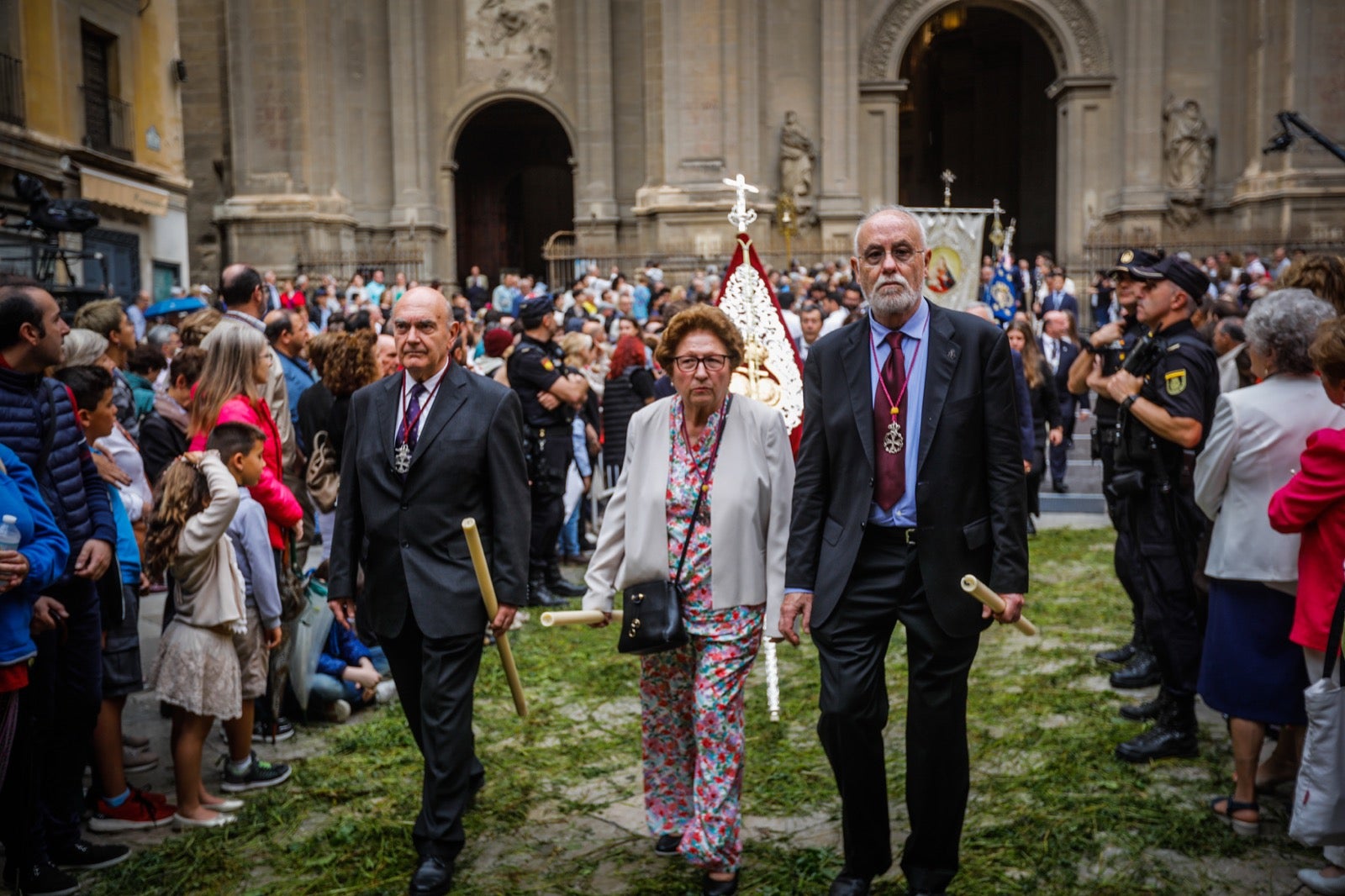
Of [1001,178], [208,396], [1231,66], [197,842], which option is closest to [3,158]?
[208,396]

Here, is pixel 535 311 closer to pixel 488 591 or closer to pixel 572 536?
pixel 572 536

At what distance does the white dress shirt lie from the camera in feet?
15.5

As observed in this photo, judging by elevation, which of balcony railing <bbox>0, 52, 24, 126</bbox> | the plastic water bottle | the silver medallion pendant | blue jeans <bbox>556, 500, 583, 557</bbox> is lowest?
blue jeans <bbox>556, 500, 583, 557</bbox>

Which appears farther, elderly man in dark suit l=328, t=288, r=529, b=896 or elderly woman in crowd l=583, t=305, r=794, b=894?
elderly man in dark suit l=328, t=288, r=529, b=896

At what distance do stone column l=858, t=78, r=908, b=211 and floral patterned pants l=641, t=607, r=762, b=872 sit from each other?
89.4 ft

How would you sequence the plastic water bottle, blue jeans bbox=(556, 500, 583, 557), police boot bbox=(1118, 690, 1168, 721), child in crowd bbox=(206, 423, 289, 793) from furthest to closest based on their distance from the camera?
blue jeans bbox=(556, 500, 583, 557) → police boot bbox=(1118, 690, 1168, 721) → child in crowd bbox=(206, 423, 289, 793) → the plastic water bottle

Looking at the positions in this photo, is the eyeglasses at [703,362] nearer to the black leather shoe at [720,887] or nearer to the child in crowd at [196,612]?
the black leather shoe at [720,887]

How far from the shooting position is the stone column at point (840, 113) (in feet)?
96.9

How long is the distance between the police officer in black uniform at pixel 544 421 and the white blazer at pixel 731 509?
13.9 feet

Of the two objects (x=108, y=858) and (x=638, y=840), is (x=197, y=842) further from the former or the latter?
(x=638, y=840)

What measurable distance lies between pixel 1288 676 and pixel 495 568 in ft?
9.72

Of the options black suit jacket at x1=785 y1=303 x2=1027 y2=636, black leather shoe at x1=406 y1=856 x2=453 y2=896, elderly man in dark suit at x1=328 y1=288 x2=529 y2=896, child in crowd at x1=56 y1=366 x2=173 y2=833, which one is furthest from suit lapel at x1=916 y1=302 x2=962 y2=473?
child in crowd at x1=56 y1=366 x2=173 y2=833

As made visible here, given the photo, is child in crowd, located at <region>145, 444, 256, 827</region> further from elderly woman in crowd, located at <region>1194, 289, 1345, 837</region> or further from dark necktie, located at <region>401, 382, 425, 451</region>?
elderly woman in crowd, located at <region>1194, 289, 1345, 837</region>

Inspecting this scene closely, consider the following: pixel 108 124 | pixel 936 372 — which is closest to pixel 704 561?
pixel 936 372
